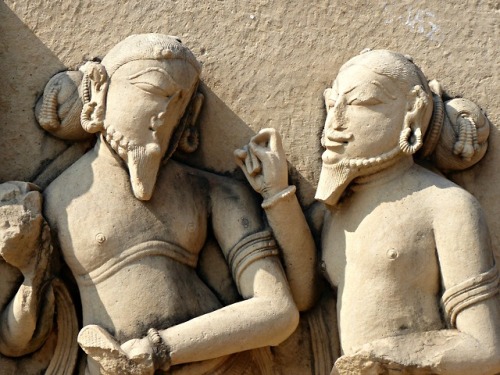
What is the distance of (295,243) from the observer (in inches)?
300

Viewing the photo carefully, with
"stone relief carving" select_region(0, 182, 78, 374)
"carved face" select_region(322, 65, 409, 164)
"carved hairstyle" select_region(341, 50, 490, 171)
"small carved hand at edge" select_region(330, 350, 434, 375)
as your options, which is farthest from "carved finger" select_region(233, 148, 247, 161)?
"small carved hand at edge" select_region(330, 350, 434, 375)

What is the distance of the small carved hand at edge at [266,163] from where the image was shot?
7.54 metres

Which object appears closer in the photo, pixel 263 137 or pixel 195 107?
pixel 263 137

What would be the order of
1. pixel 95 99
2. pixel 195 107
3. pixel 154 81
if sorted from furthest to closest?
pixel 195 107, pixel 95 99, pixel 154 81

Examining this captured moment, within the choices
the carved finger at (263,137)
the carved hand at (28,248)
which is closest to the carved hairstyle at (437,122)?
the carved finger at (263,137)

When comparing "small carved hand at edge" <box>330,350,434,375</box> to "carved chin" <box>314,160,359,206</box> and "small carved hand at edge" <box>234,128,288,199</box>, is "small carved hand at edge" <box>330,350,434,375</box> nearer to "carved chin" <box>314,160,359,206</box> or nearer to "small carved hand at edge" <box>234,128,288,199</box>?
"carved chin" <box>314,160,359,206</box>

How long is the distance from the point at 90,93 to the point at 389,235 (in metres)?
1.60

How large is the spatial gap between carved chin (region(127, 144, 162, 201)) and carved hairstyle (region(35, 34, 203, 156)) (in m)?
0.21

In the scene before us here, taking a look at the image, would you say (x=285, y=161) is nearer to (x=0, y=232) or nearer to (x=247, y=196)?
(x=247, y=196)

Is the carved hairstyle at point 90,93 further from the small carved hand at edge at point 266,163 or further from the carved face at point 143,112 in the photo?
the small carved hand at edge at point 266,163

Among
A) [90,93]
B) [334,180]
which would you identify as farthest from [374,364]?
[90,93]

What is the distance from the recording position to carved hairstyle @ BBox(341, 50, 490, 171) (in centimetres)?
755

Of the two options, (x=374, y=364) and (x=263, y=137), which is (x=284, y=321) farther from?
(x=263, y=137)

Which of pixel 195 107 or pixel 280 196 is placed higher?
pixel 195 107
